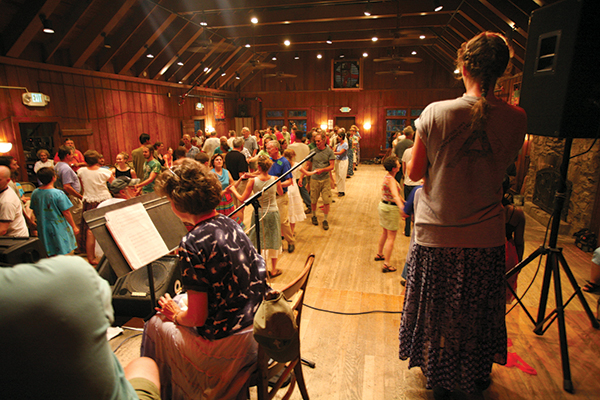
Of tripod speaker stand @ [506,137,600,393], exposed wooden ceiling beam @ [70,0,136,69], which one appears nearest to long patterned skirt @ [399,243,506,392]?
tripod speaker stand @ [506,137,600,393]

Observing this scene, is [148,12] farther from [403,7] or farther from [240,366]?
[240,366]

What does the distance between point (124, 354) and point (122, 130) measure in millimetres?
7892

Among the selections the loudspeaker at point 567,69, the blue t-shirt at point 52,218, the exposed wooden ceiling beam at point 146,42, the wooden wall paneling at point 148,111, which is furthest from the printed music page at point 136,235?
the wooden wall paneling at point 148,111

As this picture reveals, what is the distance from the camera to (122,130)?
8.80 m

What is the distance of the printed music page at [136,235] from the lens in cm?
175

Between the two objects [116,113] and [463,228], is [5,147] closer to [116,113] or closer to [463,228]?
[116,113]

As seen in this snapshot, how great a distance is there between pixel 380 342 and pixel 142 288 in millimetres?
2063

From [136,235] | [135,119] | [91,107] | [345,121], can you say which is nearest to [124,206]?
[136,235]

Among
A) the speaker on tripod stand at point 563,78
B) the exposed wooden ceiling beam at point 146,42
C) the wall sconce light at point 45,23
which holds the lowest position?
the speaker on tripod stand at point 563,78

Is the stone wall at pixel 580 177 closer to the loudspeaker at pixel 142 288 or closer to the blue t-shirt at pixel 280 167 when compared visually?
the blue t-shirt at pixel 280 167

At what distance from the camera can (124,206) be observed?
1.85 meters

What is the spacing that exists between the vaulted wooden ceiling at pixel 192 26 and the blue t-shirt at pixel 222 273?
5.17 m

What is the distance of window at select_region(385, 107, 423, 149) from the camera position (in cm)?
1478

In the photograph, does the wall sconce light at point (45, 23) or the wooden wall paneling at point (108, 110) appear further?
the wooden wall paneling at point (108, 110)
